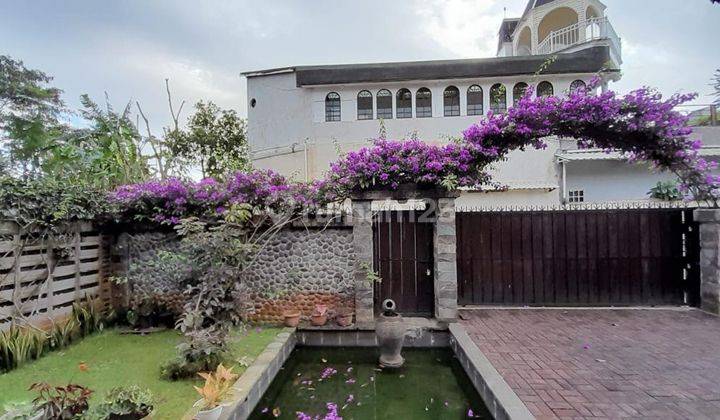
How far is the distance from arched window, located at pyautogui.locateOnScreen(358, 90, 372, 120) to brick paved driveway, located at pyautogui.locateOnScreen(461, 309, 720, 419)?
10.2m

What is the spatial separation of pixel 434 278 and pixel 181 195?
5047 mm

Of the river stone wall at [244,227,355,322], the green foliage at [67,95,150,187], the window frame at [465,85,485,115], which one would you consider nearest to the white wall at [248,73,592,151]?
the window frame at [465,85,485,115]

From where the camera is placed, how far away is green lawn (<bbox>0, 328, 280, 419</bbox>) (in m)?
3.98

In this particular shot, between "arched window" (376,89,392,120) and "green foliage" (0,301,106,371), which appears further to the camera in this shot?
"arched window" (376,89,392,120)

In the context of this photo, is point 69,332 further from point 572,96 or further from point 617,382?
point 572,96

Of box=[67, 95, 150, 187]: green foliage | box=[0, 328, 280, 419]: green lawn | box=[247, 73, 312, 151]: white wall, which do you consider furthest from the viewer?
box=[247, 73, 312, 151]: white wall

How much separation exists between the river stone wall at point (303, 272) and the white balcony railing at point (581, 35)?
16192 millimetres

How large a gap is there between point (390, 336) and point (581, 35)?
1846 cm

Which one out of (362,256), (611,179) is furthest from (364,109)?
(611,179)

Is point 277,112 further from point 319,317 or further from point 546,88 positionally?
point 319,317

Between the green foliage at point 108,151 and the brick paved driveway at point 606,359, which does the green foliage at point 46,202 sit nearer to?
the green foliage at point 108,151

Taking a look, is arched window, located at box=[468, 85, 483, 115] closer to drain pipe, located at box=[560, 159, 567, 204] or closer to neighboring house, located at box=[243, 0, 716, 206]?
neighboring house, located at box=[243, 0, 716, 206]

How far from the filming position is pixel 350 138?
15312 millimetres

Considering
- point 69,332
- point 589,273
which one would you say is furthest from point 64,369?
point 589,273
